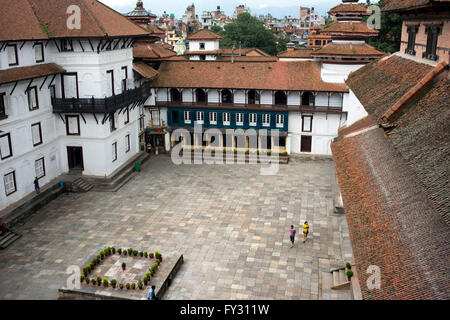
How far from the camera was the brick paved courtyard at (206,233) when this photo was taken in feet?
67.8

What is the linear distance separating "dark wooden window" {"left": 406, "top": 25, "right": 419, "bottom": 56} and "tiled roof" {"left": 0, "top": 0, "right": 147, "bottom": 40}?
20.4 metres

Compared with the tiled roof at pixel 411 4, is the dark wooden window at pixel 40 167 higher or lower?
lower

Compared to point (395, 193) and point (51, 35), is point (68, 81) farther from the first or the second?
point (395, 193)

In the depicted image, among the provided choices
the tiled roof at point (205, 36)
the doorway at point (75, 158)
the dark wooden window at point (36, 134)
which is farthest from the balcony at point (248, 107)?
the tiled roof at point (205, 36)

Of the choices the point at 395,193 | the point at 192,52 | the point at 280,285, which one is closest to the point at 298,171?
the point at 280,285

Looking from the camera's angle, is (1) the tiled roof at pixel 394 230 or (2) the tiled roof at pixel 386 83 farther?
(2) the tiled roof at pixel 386 83

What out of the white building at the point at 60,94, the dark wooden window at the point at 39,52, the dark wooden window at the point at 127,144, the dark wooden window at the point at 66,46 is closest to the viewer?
the white building at the point at 60,94

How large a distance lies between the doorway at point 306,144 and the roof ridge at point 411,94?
2514 cm

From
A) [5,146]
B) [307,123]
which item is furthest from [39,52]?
[307,123]

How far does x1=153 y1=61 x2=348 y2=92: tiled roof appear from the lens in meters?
39.8

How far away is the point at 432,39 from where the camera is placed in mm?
17641

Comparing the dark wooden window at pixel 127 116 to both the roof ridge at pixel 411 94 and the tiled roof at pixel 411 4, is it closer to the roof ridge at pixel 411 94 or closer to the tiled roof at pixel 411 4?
the tiled roof at pixel 411 4

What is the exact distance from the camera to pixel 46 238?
25.0 meters

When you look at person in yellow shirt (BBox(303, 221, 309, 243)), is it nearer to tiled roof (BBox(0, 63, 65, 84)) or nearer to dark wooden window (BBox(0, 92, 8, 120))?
tiled roof (BBox(0, 63, 65, 84))
